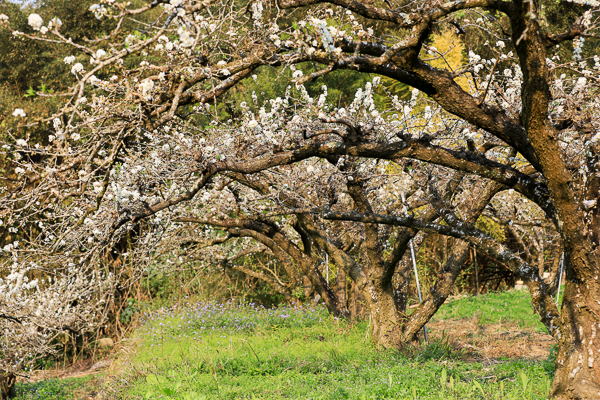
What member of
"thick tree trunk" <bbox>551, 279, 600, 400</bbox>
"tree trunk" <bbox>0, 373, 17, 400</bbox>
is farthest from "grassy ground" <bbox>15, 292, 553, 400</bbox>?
"tree trunk" <bbox>0, 373, 17, 400</bbox>

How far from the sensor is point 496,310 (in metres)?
9.33

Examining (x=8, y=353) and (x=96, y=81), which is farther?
(x=8, y=353)

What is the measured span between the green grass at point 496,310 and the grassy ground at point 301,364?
0.05 metres

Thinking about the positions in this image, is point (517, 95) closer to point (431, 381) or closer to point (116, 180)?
point (431, 381)

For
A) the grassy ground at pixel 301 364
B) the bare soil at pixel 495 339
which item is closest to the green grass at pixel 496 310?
the grassy ground at pixel 301 364

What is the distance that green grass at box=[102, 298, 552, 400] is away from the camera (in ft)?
14.0

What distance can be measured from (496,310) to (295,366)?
5148 millimetres

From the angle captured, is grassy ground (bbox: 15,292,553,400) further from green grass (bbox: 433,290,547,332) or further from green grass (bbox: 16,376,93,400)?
green grass (bbox: 16,376,93,400)

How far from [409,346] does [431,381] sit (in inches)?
55.9

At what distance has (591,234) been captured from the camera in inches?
146

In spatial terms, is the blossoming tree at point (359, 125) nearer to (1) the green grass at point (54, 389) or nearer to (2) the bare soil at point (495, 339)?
(2) the bare soil at point (495, 339)

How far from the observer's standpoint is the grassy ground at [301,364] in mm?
4305

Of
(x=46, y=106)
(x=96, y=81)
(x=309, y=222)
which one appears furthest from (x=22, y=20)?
(x=96, y=81)

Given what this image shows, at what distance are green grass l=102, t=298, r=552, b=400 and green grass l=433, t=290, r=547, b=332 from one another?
0.37ft
